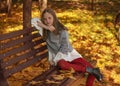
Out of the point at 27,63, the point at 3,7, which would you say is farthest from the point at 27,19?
the point at 3,7

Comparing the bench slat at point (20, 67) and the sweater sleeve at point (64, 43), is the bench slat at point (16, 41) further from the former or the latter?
the sweater sleeve at point (64, 43)

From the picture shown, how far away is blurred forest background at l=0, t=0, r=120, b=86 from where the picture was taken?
899 cm

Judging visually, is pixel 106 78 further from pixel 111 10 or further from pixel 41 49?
pixel 111 10

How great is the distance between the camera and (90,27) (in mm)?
12375

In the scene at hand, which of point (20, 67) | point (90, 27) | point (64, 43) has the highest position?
point (64, 43)

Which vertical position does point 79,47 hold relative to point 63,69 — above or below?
below

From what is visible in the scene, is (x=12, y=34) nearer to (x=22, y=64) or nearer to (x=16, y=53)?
(x=16, y=53)

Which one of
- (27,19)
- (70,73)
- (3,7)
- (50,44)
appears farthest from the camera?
(3,7)

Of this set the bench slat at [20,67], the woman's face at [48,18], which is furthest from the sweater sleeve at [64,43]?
the bench slat at [20,67]

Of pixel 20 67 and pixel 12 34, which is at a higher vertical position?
pixel 12 34

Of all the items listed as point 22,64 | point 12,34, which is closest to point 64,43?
point 22,64

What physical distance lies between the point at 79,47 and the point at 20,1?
27.3 ft

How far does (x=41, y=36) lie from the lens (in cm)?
599

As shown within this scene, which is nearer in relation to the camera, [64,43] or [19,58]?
[19,58]
